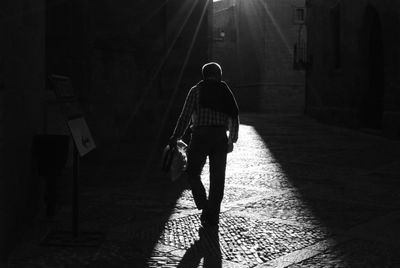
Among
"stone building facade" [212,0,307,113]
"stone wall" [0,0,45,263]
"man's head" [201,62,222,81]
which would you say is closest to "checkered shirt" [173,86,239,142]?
"man's head" [201,62,222,81]

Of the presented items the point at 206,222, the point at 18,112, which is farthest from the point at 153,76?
the point at 18,112

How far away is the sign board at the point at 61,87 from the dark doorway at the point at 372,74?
49.1 ft

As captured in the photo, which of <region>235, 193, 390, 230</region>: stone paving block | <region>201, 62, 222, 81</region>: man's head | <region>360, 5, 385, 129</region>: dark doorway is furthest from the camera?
<region>360, 5, 385, 129</region>: dark doorway

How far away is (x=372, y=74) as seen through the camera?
61.2ft

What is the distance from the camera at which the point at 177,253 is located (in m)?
4.25

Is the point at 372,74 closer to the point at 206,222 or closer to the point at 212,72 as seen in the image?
the point at 212,72

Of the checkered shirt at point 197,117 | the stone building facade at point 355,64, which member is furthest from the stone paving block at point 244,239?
the stone building facade at point 355,64

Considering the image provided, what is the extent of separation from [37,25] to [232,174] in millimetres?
3945

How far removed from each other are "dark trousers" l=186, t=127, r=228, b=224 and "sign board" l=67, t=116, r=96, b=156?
0.95 metres

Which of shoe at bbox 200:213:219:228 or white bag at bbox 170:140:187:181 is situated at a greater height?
white bag at bbox 170:140:187:181

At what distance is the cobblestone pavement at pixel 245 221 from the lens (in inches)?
162

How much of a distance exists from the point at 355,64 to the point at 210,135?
1562cm

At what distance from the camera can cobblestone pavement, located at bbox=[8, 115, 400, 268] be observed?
411 centimetres

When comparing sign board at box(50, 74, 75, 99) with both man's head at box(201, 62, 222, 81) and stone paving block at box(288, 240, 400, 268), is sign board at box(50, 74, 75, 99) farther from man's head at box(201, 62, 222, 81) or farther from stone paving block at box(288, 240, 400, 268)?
stone paving block at box(288, 240, 400, 268)
